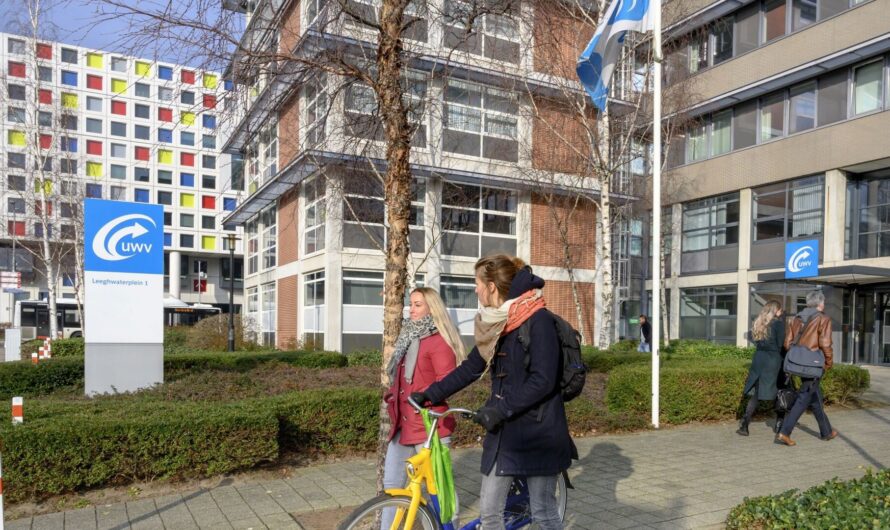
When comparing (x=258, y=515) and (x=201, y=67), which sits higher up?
(x=201, y=67)

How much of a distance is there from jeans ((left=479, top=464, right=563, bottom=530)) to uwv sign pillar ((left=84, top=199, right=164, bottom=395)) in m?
7.08

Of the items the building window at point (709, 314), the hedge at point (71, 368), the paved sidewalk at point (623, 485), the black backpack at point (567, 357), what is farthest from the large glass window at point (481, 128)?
the black backpack at point (567, 357)

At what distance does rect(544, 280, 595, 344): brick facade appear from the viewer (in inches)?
925

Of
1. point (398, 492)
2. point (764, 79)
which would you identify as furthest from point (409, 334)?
point (764, 79)

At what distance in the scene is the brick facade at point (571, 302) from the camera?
23.5 m

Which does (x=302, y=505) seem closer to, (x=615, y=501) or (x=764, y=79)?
(x=615, y=501)

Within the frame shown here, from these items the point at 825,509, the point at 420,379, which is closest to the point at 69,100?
the point at 420,379

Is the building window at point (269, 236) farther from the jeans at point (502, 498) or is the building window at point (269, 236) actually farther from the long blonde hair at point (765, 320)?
the jeans at point (502, 498)

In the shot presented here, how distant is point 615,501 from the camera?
18.4 ft

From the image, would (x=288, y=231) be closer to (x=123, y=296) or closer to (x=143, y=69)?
(x=123, y=296)

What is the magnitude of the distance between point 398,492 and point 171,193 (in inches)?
2631

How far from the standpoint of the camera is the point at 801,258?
23.3 m

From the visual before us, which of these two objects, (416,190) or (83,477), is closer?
(83,477)

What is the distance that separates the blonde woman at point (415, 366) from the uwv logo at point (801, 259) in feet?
73.3
